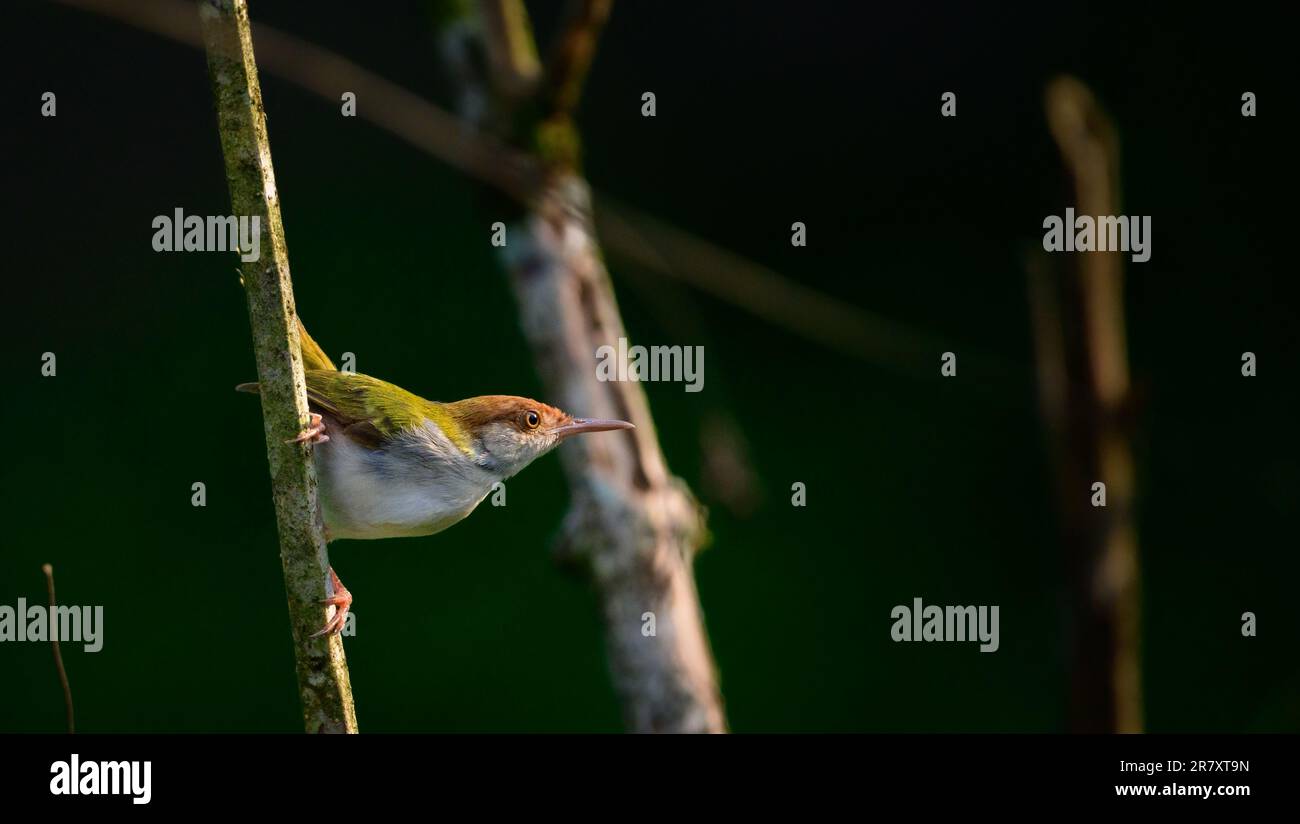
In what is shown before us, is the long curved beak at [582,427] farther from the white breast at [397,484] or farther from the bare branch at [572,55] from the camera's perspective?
the bare branch at [572,55]

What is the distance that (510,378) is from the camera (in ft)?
16.9

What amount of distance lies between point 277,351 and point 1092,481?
193 centimetres

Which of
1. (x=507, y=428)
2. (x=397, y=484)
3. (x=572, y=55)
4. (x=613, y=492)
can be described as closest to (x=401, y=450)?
(x=397, y=484)

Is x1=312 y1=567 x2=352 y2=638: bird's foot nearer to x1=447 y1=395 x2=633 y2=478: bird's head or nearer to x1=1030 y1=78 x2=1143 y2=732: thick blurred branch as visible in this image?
x1=447 y1=395 x2=633 y2=478: bird's head

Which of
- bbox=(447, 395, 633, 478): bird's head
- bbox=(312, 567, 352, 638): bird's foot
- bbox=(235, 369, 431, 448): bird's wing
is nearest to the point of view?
bbox=(312, 567, 352, 638): bird's foot

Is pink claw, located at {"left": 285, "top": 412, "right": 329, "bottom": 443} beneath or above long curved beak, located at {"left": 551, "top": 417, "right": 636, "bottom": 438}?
beneath

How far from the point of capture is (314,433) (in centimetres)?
181

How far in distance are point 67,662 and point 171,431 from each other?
3.05ft

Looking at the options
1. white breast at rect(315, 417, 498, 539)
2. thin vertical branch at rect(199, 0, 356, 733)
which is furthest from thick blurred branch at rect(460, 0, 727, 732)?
thin vertical branch at rect(199, 0, 356, 733)

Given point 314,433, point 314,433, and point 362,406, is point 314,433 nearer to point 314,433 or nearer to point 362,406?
point 314,433

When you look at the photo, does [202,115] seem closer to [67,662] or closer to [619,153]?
[619,153]

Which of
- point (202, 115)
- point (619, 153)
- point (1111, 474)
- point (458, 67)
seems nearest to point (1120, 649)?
point (1111, 474)

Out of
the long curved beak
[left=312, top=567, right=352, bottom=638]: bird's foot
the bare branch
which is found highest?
the bare branch

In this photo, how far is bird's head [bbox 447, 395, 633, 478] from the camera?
2.53 metres
